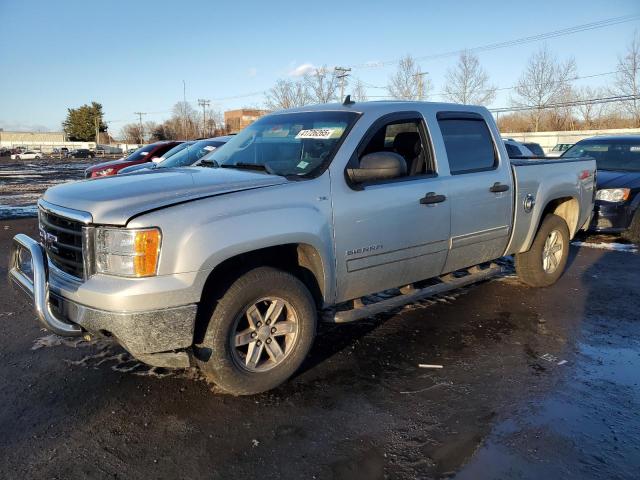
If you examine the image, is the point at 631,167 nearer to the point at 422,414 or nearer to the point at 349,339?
the point at 349,339

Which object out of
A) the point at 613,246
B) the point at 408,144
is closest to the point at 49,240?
the point at 408,144

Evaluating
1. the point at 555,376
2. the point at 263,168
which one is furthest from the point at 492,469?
the point at 263,168

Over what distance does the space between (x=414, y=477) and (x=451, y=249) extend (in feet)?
7.55

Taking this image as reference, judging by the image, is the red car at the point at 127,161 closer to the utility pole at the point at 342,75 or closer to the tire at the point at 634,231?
the tire at the point at 634,231

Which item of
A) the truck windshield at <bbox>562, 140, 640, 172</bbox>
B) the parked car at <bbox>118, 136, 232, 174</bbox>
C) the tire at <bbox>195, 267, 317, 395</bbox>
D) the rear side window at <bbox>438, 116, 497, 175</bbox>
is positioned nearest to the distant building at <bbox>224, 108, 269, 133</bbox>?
the parked car at <bbox>118, 136, 232, 174</bbox>

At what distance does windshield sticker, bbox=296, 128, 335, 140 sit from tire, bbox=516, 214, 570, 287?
9.77 feet

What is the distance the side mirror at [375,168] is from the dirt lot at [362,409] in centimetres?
142

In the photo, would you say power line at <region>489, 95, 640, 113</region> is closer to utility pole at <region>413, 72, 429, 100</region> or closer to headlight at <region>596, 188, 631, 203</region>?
utility pole at <region>413, 72, 429, 100</region>

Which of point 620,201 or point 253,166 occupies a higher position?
point 253,166

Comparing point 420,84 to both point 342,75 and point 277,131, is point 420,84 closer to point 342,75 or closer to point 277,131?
point 342,75

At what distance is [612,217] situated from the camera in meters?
8.32

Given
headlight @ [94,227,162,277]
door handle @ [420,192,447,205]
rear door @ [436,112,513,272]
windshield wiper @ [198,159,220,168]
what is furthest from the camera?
rear door @ [436,112,513,272]

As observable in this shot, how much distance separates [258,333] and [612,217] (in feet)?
23.4

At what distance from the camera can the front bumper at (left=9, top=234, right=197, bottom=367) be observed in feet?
9.64
